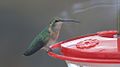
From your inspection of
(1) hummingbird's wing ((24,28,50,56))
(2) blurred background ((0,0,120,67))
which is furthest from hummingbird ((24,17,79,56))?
(2) blurred background ((0,0,120,67))

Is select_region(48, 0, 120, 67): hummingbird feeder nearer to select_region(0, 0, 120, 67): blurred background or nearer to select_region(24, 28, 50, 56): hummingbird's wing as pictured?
select_region(24, 28, 50, 56): hummingbird's wing

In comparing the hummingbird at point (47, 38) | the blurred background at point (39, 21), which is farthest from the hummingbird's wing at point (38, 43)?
the blurred background at point (39, 21)

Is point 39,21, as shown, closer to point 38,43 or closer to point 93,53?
point 38,43

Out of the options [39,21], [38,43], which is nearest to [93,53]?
[38,43]

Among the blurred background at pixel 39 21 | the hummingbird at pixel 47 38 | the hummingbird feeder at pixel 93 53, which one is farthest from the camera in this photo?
the blurred background at pixel 39 21

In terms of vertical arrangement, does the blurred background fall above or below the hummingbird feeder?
below

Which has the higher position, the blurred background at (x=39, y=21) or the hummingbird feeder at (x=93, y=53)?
the hummingbird feeder at (x=93, y=53)

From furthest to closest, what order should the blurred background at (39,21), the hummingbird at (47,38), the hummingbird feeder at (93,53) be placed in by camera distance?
the blurred background at (39,21) < the hummingbird at (47,38) < the hummingbird feeder at (93,53)

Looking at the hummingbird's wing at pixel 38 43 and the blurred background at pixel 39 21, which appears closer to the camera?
the hummingbird's wing at pixel 38 43

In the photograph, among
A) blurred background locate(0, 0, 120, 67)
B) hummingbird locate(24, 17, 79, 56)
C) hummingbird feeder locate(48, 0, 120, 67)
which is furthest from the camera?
blurred background locate(0, 0, 120, 67)

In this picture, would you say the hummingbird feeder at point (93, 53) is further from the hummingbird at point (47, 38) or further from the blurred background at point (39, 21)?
the blurred background at point (39, 21)
